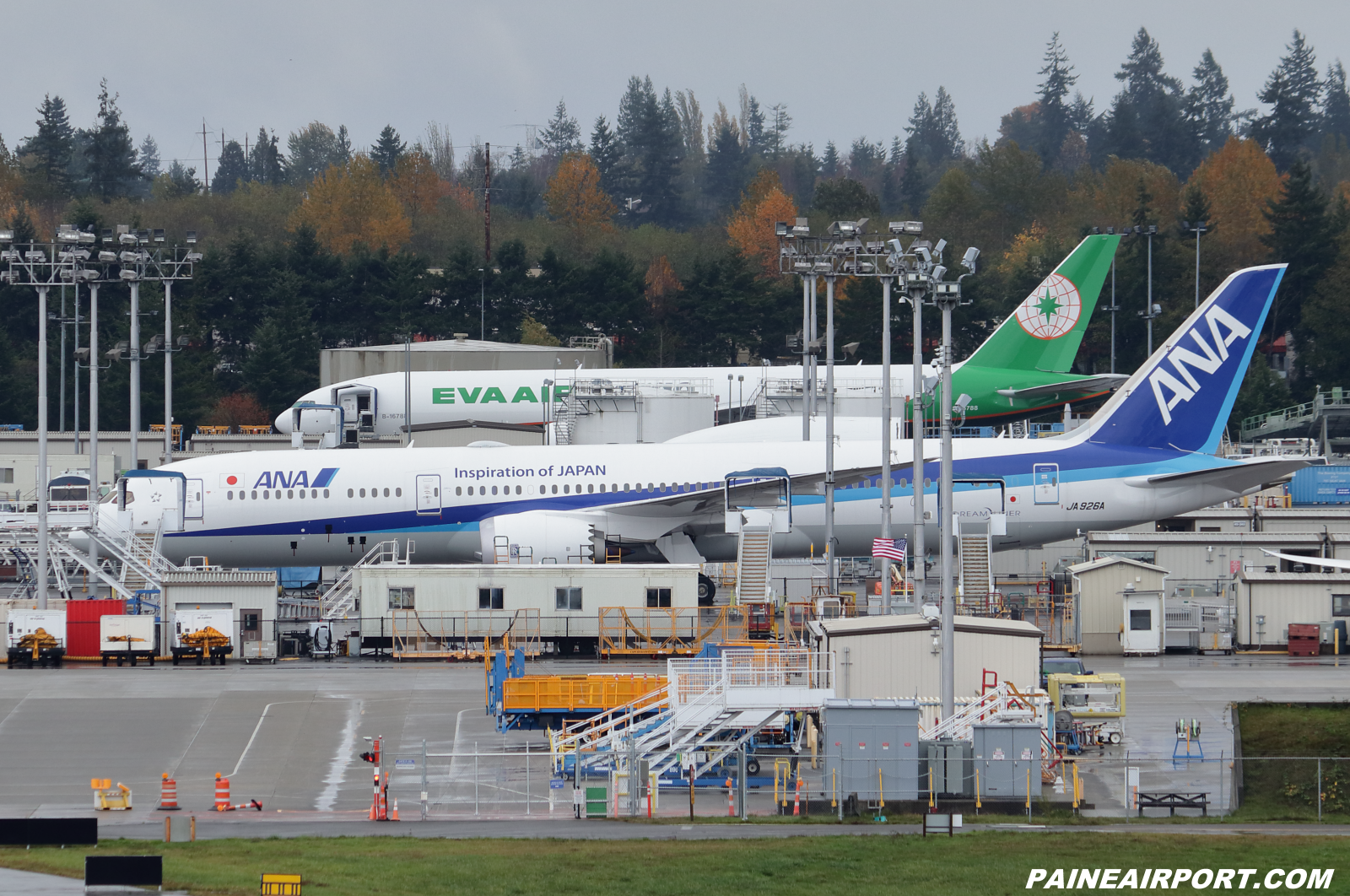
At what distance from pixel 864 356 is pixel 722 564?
60073 mm

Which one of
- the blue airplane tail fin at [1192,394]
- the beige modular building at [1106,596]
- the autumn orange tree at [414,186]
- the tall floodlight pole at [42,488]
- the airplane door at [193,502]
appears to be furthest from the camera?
the autumn orange tree at [414,186]

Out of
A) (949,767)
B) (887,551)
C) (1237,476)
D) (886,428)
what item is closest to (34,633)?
(887,551)

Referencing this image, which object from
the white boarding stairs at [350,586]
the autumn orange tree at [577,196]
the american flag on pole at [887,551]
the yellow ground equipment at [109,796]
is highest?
the autumn orange tree at [577,196]

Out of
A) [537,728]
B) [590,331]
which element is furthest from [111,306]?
[537,728]

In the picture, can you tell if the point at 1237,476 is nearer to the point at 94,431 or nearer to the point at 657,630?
the point at 657,630

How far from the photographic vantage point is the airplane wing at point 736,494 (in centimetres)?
4547

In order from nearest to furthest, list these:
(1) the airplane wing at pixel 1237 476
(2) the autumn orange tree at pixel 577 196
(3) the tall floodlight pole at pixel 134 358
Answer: (1) the airplane wing at pixel 1237 476 < (3) the tall floodlight pole at pixel 134 358 < (2) the autumn orange tree at pixel 577 196

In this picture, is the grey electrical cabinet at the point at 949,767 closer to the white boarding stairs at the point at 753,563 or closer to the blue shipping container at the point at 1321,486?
the white boarding stairs at the point at 753,563

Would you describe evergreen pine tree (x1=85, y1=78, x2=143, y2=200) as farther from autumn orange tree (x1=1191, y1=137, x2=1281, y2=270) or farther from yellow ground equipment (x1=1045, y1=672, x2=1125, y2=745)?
yellow ground equipment (x1=1045, y1=672, x2=1125, y2=745)

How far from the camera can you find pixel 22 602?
140 feet

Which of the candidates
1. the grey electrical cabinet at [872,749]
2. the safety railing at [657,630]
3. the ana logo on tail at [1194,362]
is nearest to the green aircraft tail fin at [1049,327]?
the ana logo on tail at [1194,362]

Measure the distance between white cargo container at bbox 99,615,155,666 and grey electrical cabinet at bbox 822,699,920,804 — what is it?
68.6 ft

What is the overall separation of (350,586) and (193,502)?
502 centimetres

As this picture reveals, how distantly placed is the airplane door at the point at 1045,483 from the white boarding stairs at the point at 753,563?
304 inches
